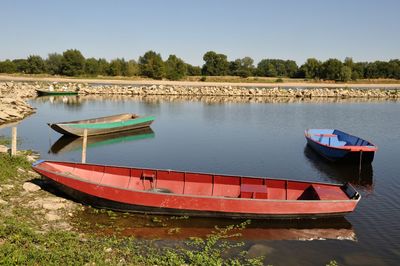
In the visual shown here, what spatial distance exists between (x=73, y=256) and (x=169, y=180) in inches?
320

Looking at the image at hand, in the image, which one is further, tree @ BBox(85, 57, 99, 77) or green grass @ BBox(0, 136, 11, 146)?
Result: tree @ BBox(85, 57, 99, 77)

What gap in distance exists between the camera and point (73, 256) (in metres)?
11.1

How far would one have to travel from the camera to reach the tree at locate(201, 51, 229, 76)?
148625 mm

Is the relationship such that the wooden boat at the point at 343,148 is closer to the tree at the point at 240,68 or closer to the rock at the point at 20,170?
the rock at the point at 20,170

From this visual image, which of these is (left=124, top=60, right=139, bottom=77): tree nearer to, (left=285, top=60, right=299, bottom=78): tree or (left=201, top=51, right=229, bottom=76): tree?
(left=201, top=51, right=229, bottom=76): tree

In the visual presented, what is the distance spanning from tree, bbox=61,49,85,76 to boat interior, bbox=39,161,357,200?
121940 mm

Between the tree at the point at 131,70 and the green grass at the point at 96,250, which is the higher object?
the tree at the point at 131,70

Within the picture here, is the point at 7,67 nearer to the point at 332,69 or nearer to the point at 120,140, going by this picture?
the point at 332,69

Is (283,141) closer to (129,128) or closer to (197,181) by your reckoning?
(129,128)

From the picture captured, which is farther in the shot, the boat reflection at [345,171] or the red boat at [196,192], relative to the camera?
the boat reflection at [345,171]

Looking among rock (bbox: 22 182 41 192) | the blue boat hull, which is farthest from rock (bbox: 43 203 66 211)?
the blue boat hull

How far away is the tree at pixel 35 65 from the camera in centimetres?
14150

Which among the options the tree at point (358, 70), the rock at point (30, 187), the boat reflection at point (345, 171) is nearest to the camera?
the rock at point (30, 187)

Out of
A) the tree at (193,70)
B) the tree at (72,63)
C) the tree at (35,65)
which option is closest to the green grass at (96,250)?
the tree at (72,63)
